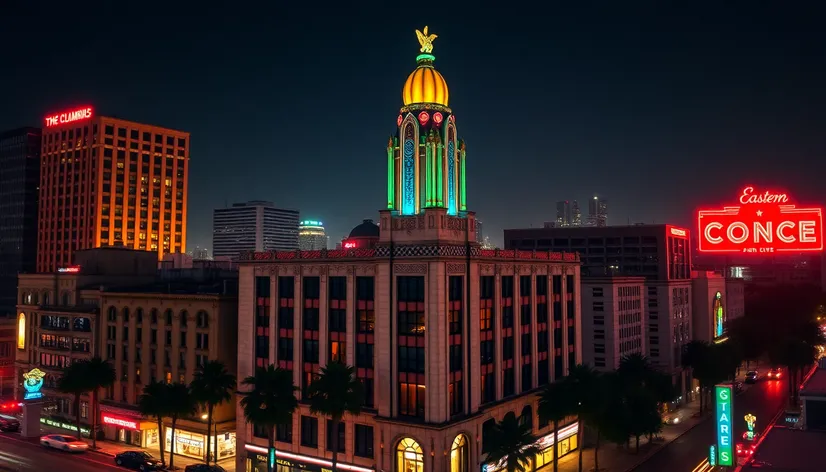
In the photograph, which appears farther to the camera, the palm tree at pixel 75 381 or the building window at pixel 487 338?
the palm tree at pixel 75 381

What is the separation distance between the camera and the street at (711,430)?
71.7 m

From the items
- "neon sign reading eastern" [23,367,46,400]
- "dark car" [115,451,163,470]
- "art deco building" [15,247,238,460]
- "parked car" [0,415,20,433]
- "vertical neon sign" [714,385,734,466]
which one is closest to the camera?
"vertical neon sign" [714,385,734,466]

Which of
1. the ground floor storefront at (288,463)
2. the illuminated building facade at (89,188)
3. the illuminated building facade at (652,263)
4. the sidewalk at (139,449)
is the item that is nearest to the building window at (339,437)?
the ground floor storefront at (288,463)

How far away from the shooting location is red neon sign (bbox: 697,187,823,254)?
8488 cm

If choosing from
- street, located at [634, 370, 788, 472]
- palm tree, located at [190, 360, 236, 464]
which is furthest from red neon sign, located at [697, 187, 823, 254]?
palm tree, located at [190, 360, 236, 464]

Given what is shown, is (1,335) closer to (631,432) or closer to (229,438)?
(229,438)

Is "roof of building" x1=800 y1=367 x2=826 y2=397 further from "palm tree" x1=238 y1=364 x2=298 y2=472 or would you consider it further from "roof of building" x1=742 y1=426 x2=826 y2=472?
"palm tree" x1=238 y1=364 x2=298 y2=472

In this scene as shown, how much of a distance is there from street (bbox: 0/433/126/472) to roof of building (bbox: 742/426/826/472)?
6113cm

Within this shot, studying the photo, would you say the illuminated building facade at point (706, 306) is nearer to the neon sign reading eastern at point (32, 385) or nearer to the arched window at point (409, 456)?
the arched window at point (409, 456)

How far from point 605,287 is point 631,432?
34.6 metres

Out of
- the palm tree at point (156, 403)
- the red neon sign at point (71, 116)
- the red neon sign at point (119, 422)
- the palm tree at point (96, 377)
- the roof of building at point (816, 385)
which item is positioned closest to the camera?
the roof of building at point (816, 385)

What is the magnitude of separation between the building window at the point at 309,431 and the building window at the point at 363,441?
4866 millimetres

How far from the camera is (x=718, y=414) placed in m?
48.6

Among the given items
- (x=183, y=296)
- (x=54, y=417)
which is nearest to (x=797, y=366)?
(x=183, y=296)
